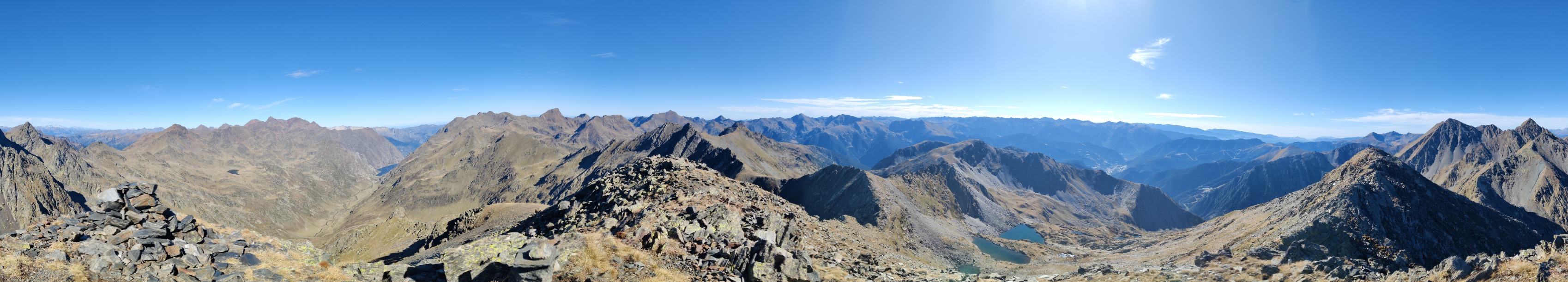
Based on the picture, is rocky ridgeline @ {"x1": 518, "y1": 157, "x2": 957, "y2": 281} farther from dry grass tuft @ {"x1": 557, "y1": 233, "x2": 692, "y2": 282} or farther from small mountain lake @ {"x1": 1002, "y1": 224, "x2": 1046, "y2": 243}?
small mountain lake @ {"x1": 1002, "y1": 224, "x2": 1046, "y2": 243}

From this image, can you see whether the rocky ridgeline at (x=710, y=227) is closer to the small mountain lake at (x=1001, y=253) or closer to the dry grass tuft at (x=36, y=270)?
the dry grass tuft at (x=36, y=270)

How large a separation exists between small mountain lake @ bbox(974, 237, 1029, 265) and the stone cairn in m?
127

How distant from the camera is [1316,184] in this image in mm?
130125

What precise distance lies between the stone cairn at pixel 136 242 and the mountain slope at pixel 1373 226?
10380 cm

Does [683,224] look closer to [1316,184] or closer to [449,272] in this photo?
[449,272]

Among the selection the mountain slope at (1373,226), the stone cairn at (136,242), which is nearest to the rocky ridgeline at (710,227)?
the stone cairn at (136,242)

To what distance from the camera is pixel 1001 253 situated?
449 ft

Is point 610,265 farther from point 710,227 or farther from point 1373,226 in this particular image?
point 1373,226

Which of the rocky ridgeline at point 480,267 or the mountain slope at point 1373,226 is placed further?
the mountain slope at point 1373,226

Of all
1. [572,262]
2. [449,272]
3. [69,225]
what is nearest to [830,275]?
[572,262]

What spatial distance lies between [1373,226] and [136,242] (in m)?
151

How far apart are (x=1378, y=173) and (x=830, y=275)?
499ft

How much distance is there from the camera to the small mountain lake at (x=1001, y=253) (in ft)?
422

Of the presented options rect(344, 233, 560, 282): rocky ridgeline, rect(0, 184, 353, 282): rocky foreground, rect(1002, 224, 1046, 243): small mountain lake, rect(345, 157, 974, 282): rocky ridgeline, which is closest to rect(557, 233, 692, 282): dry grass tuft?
rect(345, 157, 974, 282): rocky ridgeline
